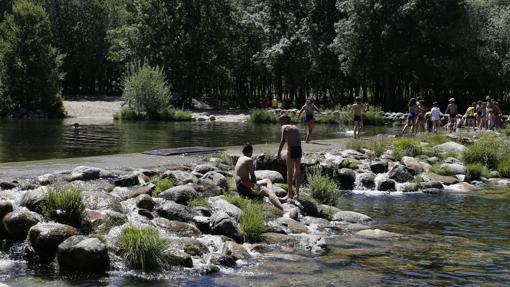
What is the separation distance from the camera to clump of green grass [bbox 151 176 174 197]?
15.4 metres

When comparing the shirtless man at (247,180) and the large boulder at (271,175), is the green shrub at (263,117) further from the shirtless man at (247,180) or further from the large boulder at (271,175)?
the shirtless man at (247,180)

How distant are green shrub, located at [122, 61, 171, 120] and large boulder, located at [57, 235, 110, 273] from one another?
43.3 m

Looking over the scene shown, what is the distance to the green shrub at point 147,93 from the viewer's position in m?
53.9

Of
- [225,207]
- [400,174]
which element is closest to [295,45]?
[400,174]

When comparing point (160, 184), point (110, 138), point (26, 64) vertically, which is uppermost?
point (26, 64)

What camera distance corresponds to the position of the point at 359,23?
5244cm

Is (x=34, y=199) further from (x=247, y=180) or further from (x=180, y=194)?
(x=247, y=180)

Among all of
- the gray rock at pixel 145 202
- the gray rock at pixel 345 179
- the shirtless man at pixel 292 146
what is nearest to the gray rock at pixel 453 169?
the gray rock at pixel 345 179

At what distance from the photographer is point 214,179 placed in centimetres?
1697

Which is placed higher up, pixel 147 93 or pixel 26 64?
pixel 26 64

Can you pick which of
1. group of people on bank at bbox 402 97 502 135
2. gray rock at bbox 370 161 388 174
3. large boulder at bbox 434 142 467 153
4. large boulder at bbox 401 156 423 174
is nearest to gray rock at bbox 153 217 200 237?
gray rock at bbox 370 161 388 174

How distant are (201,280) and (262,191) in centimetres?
511

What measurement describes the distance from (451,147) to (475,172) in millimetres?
3269

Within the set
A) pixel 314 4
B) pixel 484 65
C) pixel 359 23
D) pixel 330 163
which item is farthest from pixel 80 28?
pixel 330 163
